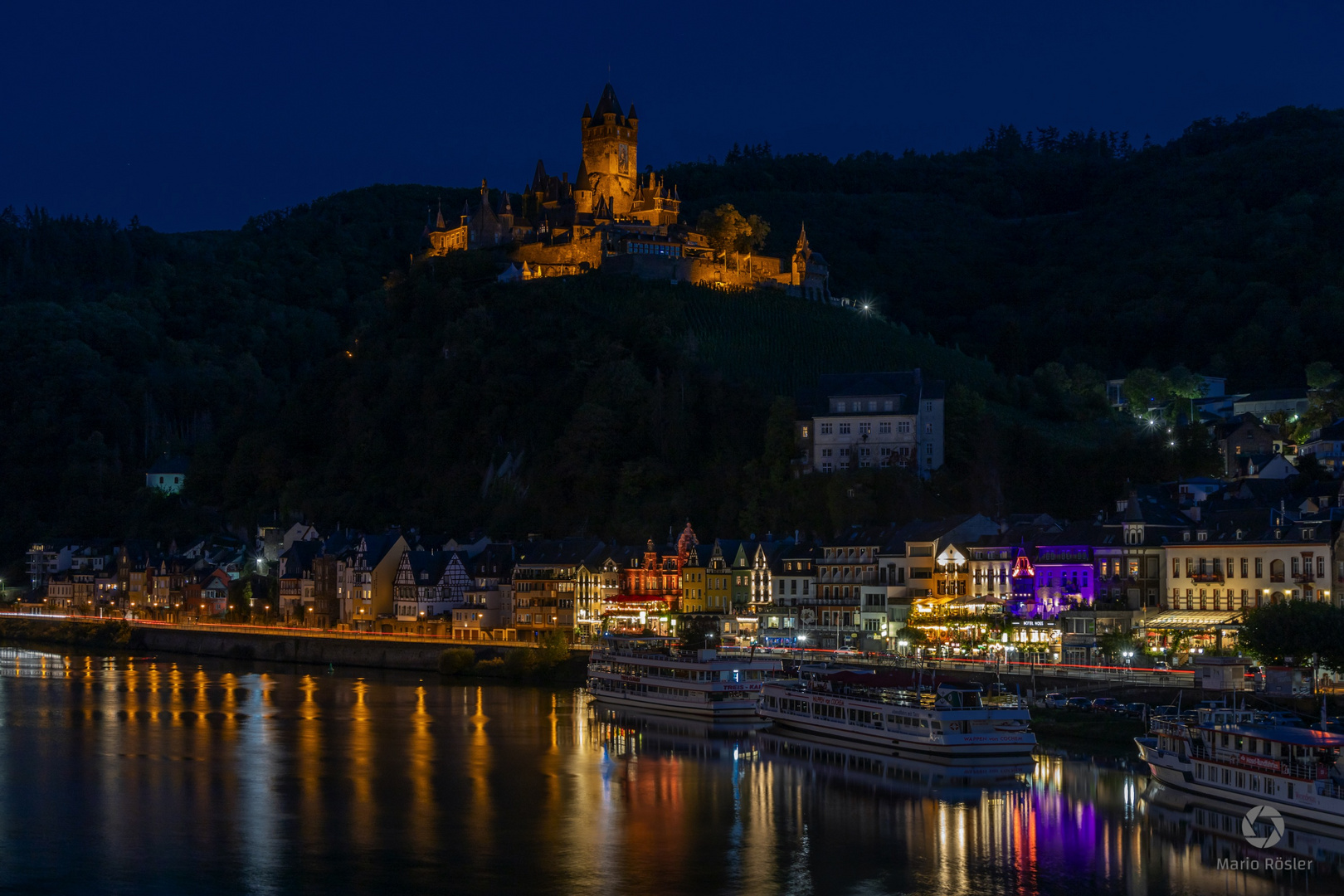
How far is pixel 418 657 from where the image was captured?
7488cm

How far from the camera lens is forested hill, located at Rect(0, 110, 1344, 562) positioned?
293 feet

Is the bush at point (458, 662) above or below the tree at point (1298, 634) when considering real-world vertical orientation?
below

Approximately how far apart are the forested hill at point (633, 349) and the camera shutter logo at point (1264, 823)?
42.2m

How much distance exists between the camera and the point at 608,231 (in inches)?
4476

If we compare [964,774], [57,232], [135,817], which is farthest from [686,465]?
[57,232]

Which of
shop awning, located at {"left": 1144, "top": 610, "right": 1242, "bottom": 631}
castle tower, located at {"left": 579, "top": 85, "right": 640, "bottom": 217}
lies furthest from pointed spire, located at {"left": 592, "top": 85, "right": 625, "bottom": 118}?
shop awning, located at {"left": 1144, "top": 610, "right": 1242, "bottom": 631}

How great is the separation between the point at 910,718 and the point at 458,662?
29731mm

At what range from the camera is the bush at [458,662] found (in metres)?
71.2

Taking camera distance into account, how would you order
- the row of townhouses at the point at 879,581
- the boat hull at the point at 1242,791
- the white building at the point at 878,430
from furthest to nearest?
the white building at the point at 878,430
the row of townhouses at the point at 879,581
the boat hull at the point at 1242,791

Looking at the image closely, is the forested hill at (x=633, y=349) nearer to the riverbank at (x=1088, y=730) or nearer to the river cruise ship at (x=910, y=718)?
the river cruise ship at (x=910, y=718)

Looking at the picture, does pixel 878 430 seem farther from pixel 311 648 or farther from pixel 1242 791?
pixel 1242 791

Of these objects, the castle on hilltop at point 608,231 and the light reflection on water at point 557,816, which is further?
the castle on hilltop at point 608,231

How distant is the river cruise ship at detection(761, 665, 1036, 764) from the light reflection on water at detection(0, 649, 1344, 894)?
99 cm

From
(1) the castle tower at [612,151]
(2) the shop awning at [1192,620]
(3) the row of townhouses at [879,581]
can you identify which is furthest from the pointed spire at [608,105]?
(2) the shop awning at [1192,620]
